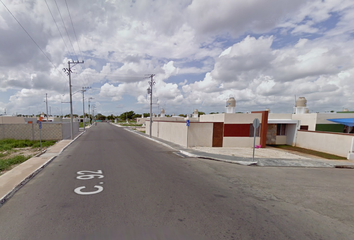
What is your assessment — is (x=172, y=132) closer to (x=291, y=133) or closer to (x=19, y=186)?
(x=291, y=133)

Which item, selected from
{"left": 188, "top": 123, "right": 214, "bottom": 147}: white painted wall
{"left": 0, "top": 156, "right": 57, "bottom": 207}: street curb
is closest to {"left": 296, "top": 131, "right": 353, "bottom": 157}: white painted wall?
{"left": 188, "top": 123, "right": 214, "bottom": 147}: white painted wall

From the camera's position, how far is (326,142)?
62.6 ft

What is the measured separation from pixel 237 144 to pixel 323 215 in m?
15.2

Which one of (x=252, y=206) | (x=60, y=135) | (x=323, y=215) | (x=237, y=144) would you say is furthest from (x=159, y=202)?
(x=60, y=135)

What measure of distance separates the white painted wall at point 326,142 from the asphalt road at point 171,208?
37.5 feet

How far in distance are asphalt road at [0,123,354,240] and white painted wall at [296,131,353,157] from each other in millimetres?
11421

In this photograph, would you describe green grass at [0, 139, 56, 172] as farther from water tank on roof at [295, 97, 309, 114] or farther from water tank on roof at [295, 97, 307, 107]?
water tank on roof at [295, 97, 307, 107]

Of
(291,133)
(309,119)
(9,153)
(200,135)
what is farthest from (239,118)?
(9,153)

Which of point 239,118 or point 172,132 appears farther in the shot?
point 172,132

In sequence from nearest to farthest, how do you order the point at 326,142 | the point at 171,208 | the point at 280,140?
the point at 171,208 → the point at 326,142 → the point at 280,140

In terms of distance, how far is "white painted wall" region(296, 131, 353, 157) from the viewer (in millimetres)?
16900

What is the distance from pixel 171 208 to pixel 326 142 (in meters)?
20.4

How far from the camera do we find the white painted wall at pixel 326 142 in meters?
16.9

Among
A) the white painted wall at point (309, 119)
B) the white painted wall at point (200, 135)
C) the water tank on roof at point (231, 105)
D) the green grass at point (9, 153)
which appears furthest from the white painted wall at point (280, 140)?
the green grass at point (9, 153)
